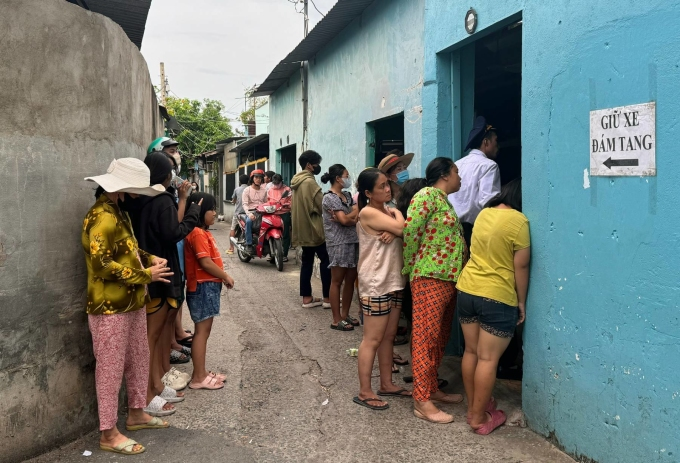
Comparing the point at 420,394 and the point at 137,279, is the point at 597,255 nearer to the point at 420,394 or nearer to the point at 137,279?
the point at 420,394

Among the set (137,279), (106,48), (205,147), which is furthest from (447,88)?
(205,147)

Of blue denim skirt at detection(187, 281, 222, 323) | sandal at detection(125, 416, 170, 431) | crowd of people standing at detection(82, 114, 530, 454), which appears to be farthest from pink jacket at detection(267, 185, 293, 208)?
sandal at detection(125, 416, 170, 431)

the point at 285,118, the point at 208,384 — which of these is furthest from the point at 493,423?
the point at 285,118

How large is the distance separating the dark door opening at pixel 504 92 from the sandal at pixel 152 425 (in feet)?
9.21

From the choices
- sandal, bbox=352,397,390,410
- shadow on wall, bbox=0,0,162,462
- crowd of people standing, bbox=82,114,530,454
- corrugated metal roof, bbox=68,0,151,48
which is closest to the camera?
shadow on wall, bbox=0,0,162,462

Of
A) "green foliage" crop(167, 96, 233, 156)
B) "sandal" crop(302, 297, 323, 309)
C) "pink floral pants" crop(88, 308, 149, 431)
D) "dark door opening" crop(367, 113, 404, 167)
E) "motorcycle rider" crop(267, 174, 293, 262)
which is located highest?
"green foliage" crop(167, 96, 233, 156)

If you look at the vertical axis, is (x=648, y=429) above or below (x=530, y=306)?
below

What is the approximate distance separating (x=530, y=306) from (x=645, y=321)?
36.9 inches

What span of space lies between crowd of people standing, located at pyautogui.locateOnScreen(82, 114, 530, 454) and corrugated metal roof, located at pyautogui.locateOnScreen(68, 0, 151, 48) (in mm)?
3986

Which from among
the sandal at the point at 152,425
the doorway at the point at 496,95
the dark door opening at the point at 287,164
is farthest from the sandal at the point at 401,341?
the dark door opening at the point at 287,164

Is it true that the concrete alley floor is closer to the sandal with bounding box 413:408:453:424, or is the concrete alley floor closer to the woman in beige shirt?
the sandal with bounding box 413:408:453:424

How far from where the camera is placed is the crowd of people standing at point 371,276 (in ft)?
11.3

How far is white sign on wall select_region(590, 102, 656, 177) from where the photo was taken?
8.97 feet

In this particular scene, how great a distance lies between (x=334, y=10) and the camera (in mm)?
8031
